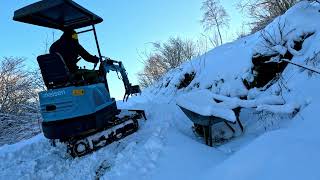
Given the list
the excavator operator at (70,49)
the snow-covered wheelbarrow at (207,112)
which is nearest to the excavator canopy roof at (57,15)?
the excavator operator at (70,49)

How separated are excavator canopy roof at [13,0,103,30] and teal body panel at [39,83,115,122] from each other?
136 cm

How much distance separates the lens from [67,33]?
24.8ft

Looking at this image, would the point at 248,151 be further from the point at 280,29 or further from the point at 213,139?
the point at 280,29

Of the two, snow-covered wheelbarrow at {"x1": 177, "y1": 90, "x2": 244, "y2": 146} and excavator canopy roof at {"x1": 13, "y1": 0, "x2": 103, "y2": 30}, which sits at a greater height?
excavator canopy roof at {"x1": 13, "y1": 0, "x2": 103, "y2": 30}

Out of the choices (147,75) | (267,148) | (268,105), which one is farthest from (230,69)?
(147,75)

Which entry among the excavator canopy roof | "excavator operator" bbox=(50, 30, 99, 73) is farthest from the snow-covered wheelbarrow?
the excavator canopy roof

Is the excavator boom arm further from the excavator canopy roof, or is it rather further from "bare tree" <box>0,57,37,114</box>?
"bare tree" <box>0,57,37,114</box>

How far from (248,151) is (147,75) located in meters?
39.0

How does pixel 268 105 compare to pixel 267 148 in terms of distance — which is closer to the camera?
pixel 267 148

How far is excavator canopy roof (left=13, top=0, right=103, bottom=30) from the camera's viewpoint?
6668 mm

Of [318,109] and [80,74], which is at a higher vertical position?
[80,74]

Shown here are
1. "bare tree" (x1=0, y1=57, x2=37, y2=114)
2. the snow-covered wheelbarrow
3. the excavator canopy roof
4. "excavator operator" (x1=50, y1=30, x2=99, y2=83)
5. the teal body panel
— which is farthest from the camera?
"bare tree" (x1=0, y1=57, x2=37, y2=114)

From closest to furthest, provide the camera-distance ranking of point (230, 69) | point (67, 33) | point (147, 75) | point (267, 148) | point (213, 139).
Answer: point (267, 148) → point (213, 139) → point (67, 33) → point (230, 69) → point (147, 75)

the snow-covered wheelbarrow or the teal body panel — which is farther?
the teal body panel
